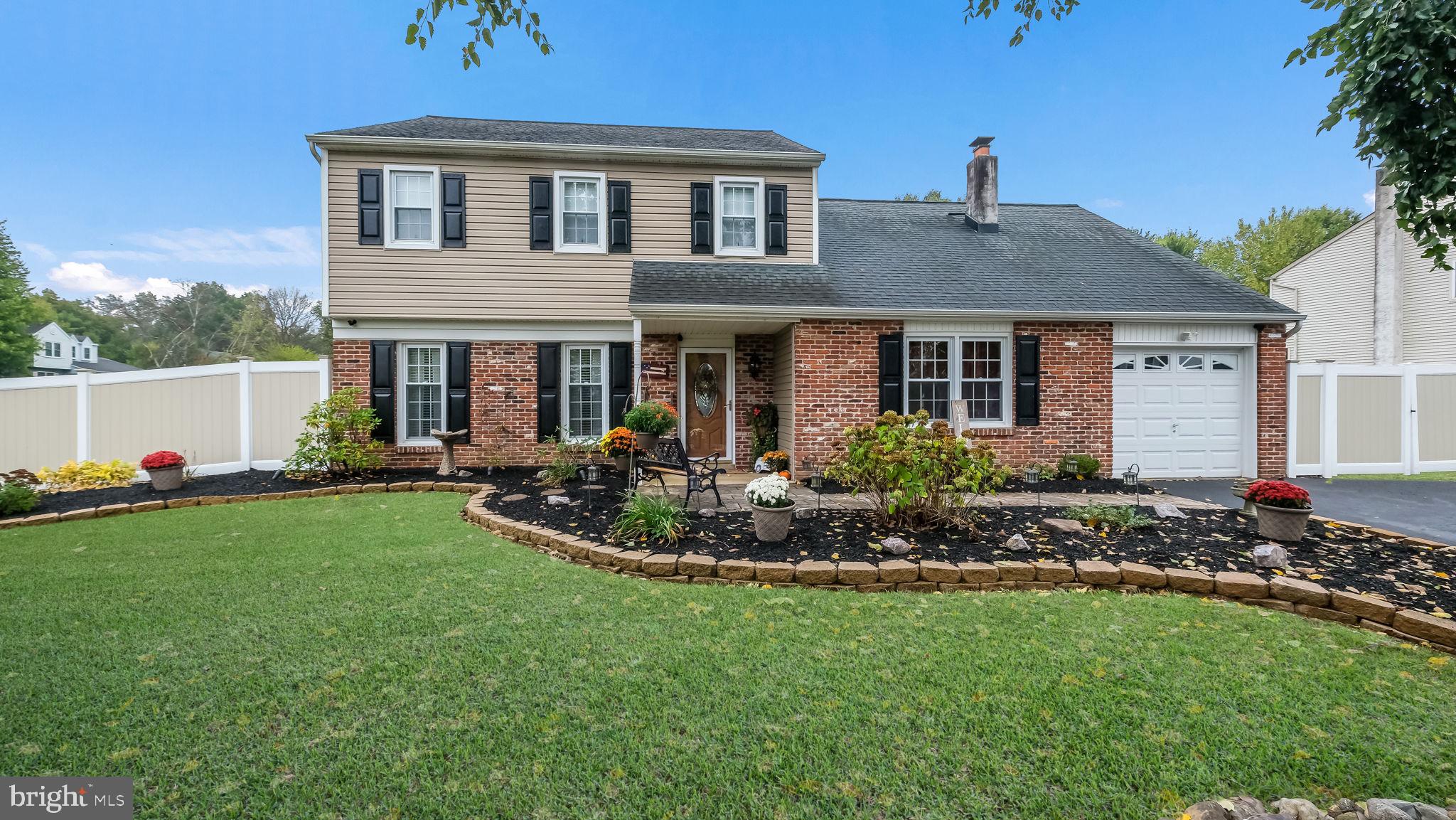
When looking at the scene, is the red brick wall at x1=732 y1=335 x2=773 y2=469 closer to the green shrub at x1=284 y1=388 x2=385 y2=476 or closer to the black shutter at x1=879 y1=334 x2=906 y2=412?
the black shutter at x1=879 y1=334 x2=906 y2=412

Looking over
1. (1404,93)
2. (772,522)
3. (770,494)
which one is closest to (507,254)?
(770,494)

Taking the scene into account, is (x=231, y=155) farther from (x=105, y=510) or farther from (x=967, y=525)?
(x=967, y=525)

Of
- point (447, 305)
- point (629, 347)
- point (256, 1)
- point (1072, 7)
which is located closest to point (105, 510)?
point (447, 305)

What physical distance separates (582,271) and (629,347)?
1469mm

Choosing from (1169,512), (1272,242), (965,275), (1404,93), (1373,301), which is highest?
(1272,242)

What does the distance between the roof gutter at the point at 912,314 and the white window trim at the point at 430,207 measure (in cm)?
386

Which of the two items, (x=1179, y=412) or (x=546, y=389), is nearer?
(x=1179, y=412)

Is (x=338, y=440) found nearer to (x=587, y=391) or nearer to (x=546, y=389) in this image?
(x=546, y=389)

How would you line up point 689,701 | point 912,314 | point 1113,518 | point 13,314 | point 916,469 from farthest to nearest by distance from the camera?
1. point 13,314
2. point 912,314
3. point 1113,518
4. point 916,469
5. point 689,701

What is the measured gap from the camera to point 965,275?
9562 mm

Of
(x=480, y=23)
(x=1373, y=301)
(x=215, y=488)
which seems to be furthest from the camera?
(x=1373, y=301)

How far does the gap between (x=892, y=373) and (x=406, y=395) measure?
803 centimetres

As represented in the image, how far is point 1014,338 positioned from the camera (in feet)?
29.1

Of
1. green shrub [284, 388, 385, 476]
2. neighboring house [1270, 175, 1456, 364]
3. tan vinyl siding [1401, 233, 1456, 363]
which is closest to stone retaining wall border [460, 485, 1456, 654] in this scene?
green shrub [284, 388, 385, 476]
